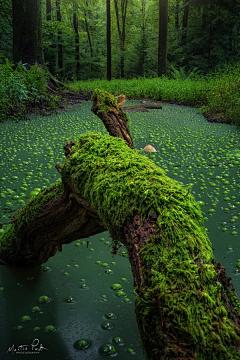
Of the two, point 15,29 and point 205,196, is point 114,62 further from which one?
point 205,196

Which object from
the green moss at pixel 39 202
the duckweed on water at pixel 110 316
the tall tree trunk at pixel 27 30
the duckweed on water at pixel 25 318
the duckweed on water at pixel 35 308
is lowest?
the duckweed on water at pixel 35 308

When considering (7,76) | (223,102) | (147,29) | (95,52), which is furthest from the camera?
(95,52)

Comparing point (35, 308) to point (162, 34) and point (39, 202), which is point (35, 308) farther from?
point (162, 34)

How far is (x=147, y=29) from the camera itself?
788 inches

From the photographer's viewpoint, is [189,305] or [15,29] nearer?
[189,305]

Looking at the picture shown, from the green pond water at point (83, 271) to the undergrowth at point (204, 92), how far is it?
2.51 m

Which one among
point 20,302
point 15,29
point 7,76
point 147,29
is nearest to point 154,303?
point 20,302

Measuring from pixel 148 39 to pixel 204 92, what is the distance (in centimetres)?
1226

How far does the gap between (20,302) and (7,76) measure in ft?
20.9

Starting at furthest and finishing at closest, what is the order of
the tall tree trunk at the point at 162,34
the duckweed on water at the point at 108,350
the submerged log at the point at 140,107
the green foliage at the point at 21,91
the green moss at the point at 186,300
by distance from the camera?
the tall tree trunk at the point at 162,34 < the submerged log at the point at 140,107 < the green foliage at the point at 21,91 < the duckweed on water at the point at 108,350 < the green moss at the point at 186,300

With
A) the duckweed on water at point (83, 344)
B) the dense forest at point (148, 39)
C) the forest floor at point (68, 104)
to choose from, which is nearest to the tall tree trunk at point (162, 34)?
the dense forest at point (148, 39)

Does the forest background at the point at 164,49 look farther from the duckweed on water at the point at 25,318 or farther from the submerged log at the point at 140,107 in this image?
the duckweed on water at the point at 25,318

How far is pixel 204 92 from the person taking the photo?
934cm

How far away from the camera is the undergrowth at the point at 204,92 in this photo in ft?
24.4
